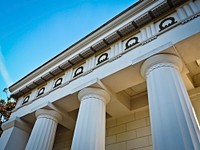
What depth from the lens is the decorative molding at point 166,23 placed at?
26.6ft

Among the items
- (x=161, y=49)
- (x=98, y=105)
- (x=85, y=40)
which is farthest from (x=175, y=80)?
(x=85, y=40)

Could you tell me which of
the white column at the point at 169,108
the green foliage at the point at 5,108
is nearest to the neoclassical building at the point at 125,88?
the white column at the point at 169,108

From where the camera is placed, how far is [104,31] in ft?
34.3

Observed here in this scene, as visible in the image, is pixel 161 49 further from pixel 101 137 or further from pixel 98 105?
pixel 101 137

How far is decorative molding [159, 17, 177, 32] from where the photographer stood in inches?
319

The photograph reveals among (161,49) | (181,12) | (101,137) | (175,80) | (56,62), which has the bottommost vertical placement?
(101,137)

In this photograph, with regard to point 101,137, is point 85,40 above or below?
above

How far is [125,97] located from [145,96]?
1.11 m

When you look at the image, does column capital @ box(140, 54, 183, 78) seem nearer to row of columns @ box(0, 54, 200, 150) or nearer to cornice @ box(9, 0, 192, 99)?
row of columns @ box(0, 54, 200, 150)

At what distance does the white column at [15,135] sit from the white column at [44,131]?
1.85 meters

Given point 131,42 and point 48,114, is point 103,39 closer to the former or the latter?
point 131,42

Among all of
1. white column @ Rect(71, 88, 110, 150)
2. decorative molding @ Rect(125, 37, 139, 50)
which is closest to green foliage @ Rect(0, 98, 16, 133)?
white column @ Rect(71, 88, 110, 150)

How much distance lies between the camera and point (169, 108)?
18.5 ft

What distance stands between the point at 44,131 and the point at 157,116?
6.02 m
